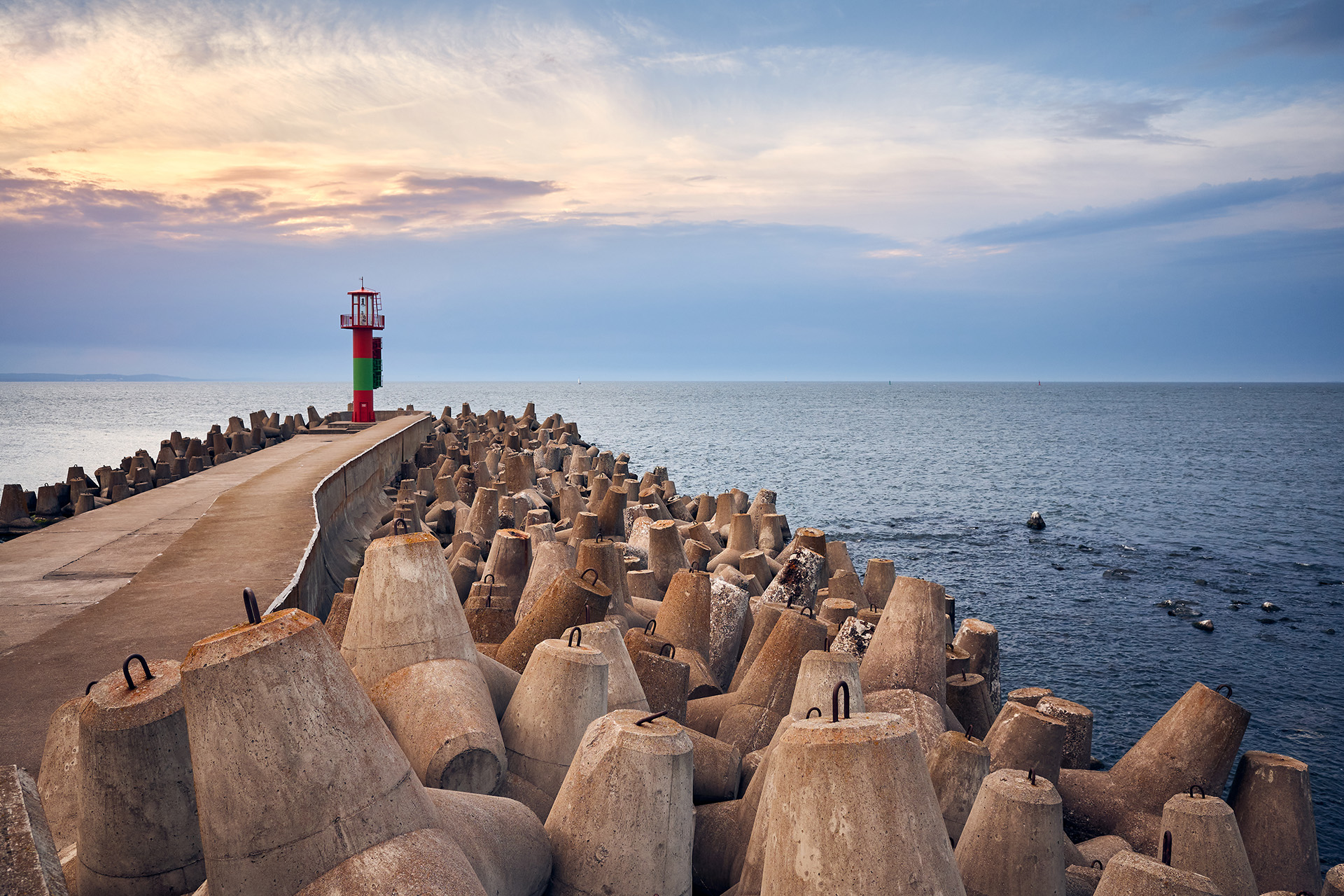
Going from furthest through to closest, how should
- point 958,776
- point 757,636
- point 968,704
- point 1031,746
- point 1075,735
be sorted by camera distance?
point 757,636 → point 968,704 → point 1075,735 → point 1031,746 → point 958,776

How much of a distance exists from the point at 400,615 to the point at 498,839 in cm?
134

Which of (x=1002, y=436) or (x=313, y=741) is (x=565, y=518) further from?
(x=1002, y=436)

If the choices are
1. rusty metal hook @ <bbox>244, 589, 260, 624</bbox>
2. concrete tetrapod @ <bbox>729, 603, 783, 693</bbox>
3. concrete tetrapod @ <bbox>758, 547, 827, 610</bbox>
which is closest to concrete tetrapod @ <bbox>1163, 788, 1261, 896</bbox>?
concrete tetrapod @ <bbox>729, 603, 783, 693</bbox>

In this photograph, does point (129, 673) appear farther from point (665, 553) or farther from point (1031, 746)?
point (665, 553)

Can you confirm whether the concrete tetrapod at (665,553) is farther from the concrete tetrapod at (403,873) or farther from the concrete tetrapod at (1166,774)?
the concrete tetrapod at (403,873)

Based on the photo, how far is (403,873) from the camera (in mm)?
2066

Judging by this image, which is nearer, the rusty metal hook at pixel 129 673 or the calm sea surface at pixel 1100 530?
the rusty metal hook at pixel 129 673

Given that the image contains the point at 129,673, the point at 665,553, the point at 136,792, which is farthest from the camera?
the point at 665,553

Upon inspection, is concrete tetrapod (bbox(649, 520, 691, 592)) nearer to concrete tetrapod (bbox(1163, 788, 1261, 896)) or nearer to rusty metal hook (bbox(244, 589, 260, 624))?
concrete tetrapod (bbox(1163, 788, 1261, 896))

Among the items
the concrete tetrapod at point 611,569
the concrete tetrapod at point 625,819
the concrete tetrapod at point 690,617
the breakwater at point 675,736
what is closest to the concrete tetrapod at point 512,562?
the breakwater at point 675,736

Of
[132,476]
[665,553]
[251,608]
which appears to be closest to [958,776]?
[251,608]

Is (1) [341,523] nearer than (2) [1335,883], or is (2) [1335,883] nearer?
(2) [1335,883]

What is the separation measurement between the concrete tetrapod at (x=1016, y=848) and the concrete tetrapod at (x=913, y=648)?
1.64 metres

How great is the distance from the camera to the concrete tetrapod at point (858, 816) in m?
2.21
